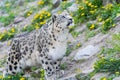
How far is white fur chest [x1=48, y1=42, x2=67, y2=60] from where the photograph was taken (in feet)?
35.8

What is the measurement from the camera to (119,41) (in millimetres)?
10500

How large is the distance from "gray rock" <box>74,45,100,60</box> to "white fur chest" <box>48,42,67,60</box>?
0.46 meters

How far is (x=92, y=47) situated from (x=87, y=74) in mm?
1291

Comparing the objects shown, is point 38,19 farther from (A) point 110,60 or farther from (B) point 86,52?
(A) point 110,60

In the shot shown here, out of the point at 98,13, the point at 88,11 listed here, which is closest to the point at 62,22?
the point at 98,13

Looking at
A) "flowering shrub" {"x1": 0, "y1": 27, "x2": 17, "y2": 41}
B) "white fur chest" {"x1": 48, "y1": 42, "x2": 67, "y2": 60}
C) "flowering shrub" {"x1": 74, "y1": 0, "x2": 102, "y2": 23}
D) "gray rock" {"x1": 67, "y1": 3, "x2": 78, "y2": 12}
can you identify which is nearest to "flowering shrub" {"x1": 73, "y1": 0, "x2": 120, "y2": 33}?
"flowering shrub" {"x1": 74, "y1": 0, "x2": 102, "y2": 23}

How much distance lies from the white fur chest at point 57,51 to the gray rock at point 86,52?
0.46m

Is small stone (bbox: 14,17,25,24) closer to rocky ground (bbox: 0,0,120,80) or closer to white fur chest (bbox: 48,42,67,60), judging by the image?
rocky ground (bbox: 0,0,120,80)

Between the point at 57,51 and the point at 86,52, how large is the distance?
2.32 feet

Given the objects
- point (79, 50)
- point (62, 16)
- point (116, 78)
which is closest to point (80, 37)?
point (79, 50)

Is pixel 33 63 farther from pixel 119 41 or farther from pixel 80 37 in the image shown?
pixel 119 41

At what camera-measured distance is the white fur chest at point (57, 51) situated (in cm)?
1091

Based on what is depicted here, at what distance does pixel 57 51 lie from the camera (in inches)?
429

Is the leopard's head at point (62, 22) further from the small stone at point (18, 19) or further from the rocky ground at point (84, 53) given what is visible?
the small stone at point (18, 19)
